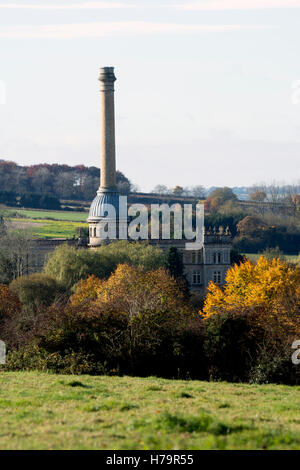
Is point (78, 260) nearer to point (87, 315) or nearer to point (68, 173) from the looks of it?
point (87, 315)

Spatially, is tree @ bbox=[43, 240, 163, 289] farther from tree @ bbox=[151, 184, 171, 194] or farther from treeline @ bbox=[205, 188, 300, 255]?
tree @ bbox=[151, 184, 171, 194]

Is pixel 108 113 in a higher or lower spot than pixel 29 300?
higher

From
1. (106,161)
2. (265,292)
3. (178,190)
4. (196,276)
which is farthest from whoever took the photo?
(178,190)

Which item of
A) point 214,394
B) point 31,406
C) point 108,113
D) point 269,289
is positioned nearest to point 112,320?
point 214,394

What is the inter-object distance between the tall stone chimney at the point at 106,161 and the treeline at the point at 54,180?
6059 cm

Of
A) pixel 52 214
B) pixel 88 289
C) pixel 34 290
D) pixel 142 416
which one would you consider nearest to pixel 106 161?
pixel 52 214

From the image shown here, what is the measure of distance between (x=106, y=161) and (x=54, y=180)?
75035 mm

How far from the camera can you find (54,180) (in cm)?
16688

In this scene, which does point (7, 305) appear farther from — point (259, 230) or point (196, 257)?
point (259, 230)

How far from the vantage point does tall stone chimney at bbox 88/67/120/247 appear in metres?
91.1

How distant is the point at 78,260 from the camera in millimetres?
70188

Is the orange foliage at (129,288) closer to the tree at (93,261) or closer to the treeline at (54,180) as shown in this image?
the tree at (93,261)

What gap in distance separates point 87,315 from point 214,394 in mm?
11589

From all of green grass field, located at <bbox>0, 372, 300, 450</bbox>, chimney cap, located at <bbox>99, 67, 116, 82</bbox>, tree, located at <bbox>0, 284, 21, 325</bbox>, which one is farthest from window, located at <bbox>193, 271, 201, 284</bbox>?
green grass field, located at <bbox>0, 372, 300, 450</bbox>
